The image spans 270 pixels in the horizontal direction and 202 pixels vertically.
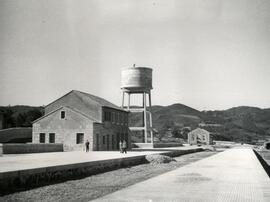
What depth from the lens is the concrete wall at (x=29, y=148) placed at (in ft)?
96.6

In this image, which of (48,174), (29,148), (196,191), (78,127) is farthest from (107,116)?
(196,191)

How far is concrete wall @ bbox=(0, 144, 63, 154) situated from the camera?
2944 centimetres

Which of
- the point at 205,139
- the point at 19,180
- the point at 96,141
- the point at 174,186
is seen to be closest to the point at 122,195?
the point at 174,186

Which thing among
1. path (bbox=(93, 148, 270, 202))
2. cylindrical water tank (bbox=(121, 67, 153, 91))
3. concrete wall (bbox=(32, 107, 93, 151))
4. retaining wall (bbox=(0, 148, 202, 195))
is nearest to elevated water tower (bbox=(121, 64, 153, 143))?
cylindrical water tank (bbox=(121, 67, 153, 91))

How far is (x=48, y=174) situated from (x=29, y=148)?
18096 millimetres

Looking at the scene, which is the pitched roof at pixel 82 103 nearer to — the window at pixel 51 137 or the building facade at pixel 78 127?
the building facade at pixel 78 127

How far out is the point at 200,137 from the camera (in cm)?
10744

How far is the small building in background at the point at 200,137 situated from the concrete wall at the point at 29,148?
72569mm

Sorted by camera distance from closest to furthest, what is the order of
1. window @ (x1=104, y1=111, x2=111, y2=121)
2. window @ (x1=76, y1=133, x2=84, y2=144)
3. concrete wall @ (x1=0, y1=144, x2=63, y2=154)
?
1. concrete wall @ (x1=0, y1=144, x2=63, y2=154)
2. window @ (x1=76, y1=133, x2=84, y2=144)
3. window @ (x1=104, y1=111, x2=111, y2=121)

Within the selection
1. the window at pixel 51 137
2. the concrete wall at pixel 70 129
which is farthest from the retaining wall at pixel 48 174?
the window at pixel 51 137

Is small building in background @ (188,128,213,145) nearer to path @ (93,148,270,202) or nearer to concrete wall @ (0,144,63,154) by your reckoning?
concrete wall @ (0,144,63,154)

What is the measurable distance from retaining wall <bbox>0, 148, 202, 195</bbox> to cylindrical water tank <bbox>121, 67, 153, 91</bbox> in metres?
28.8

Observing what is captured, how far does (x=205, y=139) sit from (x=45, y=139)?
72449 mm

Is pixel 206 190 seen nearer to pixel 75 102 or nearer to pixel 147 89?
pixel 75 102
